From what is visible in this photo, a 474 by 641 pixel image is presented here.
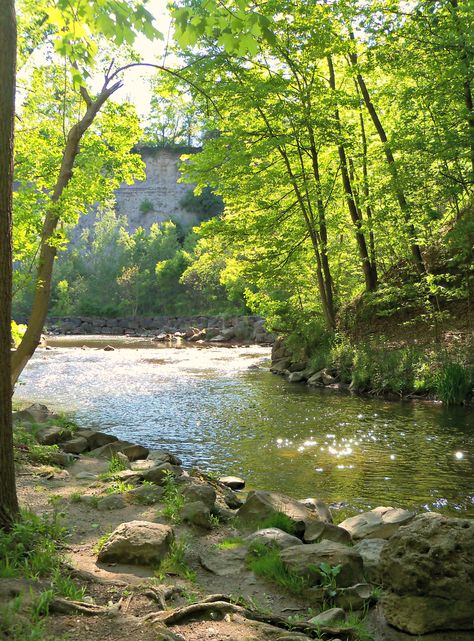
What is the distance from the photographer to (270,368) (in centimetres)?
2073

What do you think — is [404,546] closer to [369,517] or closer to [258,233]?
[369,517]

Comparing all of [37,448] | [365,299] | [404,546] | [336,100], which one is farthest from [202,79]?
[404,546]

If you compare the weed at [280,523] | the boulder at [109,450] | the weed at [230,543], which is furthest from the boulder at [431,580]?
the boulder at [109,450]

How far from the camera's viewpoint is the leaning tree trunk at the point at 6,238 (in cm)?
393

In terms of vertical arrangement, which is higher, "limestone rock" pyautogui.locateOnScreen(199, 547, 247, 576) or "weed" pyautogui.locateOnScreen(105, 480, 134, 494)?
"weed" pyautogui.locateOnScreen(105, 480, 134, 494)

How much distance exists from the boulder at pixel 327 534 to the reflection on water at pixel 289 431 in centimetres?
157

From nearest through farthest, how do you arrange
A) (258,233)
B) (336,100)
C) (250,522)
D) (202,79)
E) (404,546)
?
(404,546) → (250,522) → (202,79) → (336,100) → (258,233)

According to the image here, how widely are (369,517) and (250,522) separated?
1213mm

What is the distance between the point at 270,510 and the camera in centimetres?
548

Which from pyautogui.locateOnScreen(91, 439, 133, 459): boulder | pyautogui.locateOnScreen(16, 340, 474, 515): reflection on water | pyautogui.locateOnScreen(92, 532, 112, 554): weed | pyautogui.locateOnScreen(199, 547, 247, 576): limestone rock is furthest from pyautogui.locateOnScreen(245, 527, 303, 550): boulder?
pyautogui.locateOnScreen(91, 439, 133, 459): boulder

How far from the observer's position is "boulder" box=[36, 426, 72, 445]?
841cm

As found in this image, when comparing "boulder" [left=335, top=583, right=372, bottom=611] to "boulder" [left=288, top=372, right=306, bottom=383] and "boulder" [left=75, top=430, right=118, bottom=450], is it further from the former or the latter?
"boulder" [left=288, top=372, right=306, bottom=383]

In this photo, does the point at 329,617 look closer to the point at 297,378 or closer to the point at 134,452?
the point at 134,452

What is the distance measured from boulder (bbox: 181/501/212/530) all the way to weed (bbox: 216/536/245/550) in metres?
→ 0.30
